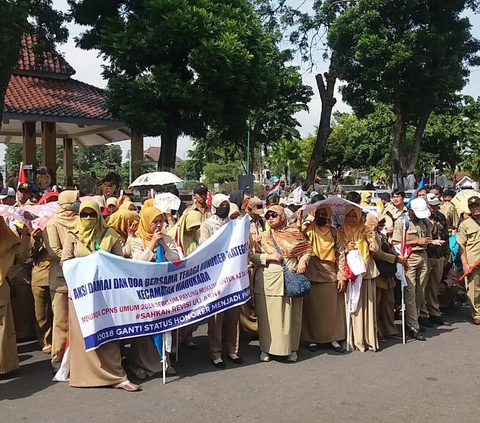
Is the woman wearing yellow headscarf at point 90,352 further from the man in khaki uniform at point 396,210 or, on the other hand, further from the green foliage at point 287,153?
the green foliage at point 287,153

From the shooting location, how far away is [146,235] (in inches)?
214

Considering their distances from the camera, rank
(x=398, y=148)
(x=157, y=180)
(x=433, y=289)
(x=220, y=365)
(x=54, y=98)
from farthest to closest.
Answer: (x=398, y=148), (x=54, y=98), (x=157, y=180), (x=433, y=289), (x=220, y=365)

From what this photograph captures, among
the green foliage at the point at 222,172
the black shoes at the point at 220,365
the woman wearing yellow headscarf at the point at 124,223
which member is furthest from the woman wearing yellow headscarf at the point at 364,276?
the green foliage at the point at 222,172

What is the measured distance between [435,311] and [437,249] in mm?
936

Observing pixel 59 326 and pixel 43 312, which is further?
pixel 43 312

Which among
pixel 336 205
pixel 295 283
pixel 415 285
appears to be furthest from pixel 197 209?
pixel 415 285

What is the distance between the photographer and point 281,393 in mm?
5016

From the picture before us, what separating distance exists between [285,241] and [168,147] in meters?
11.5

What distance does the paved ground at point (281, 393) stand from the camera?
4.53m

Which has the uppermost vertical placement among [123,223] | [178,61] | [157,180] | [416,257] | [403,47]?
[403,47]

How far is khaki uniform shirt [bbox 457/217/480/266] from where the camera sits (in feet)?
24.5

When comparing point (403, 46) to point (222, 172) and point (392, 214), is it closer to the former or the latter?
point (392, 214)

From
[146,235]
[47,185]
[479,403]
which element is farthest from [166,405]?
[47,185]

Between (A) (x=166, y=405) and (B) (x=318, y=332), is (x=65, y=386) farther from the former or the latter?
(B) (x=318, y=332)
